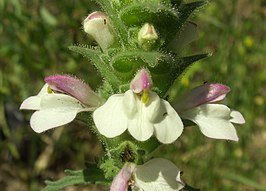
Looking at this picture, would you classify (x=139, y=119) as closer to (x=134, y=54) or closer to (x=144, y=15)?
(x=134, y=54)

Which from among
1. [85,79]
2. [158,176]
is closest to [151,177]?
[158,176]

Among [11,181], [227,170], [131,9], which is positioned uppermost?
[131,9]

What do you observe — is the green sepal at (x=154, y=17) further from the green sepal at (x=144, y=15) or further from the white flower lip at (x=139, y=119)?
the white flower lip at (x=139, y=119)

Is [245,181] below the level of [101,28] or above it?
below

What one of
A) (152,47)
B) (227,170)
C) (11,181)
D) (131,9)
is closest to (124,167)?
(152,47)

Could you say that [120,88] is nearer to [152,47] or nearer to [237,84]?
[152,47]

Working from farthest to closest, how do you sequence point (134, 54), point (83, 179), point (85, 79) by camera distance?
1. point (85, 79)
2. point (83, 179)
3. point (134, 54)
